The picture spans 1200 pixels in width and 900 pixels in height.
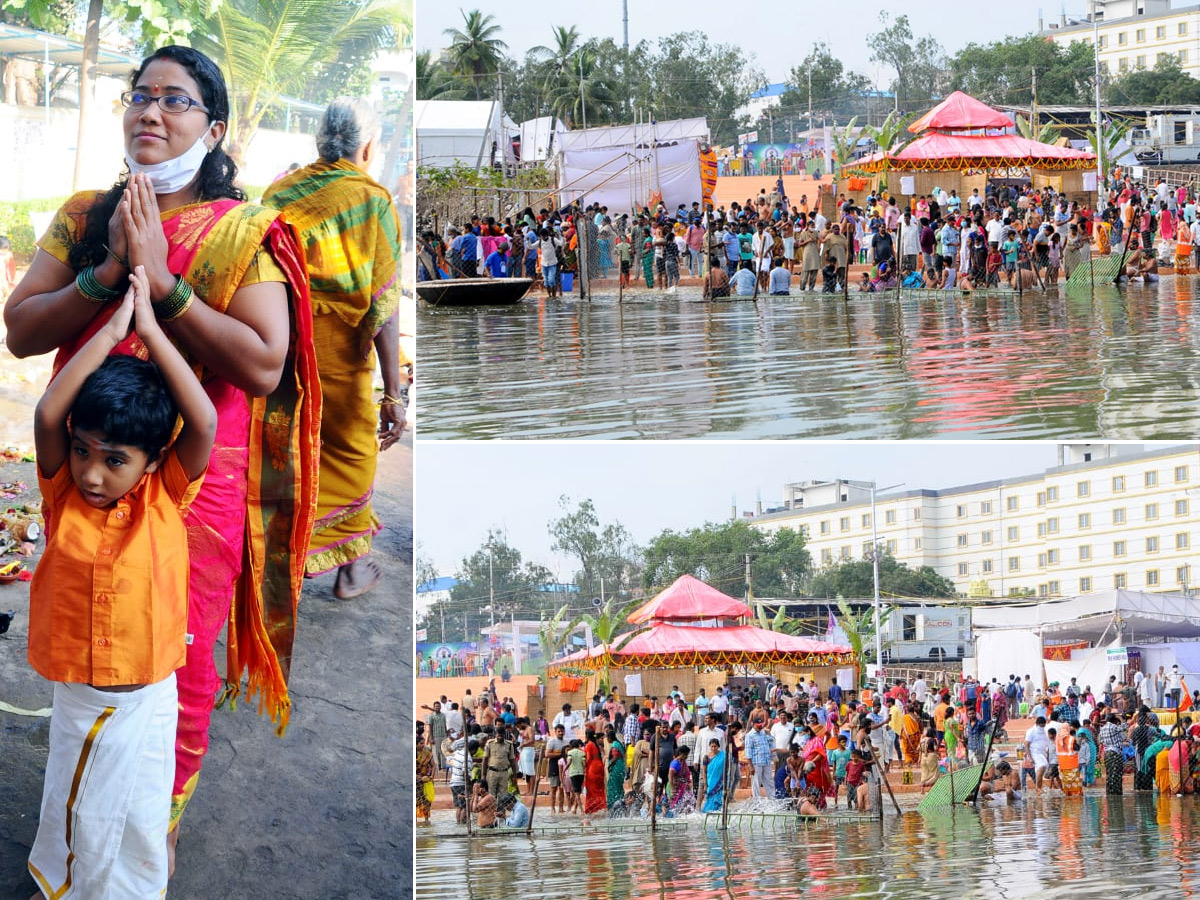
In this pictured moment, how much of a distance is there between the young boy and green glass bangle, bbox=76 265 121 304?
2.5 inches

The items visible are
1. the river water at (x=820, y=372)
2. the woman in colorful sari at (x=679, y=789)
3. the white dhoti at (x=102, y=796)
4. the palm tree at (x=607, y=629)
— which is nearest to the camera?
the white dhoti at (x=102, y=796)

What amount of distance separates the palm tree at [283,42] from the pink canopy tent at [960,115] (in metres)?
11.9

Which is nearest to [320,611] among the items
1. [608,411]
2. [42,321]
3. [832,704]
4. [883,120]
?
[42,321]

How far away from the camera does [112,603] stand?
397 centimetres

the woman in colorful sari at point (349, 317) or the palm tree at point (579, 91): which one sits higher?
the palm tree at point (579, 91)

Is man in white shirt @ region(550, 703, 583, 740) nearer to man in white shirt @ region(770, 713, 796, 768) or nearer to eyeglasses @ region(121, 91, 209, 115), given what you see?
man in white shirt @ region(770, 713, 796, 768)

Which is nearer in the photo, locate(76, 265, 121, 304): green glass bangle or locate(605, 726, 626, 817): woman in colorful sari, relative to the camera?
locate(76, 265, 121, 304): green glass bangle

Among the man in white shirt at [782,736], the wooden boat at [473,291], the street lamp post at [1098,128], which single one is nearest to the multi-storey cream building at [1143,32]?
the street lamp post at [1098,128]

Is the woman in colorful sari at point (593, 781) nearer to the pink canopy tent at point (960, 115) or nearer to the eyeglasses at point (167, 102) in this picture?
the eyeglasses at point (167, 102)

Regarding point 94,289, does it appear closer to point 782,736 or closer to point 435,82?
point 782,736

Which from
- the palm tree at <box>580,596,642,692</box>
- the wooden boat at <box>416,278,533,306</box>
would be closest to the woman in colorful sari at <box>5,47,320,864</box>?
the palm tree at <box>580,596,642,692</box>

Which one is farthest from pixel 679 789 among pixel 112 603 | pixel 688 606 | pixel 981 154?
pixel 981 154

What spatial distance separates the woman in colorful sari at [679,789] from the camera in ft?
28.2

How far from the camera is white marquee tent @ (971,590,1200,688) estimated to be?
12328mm
